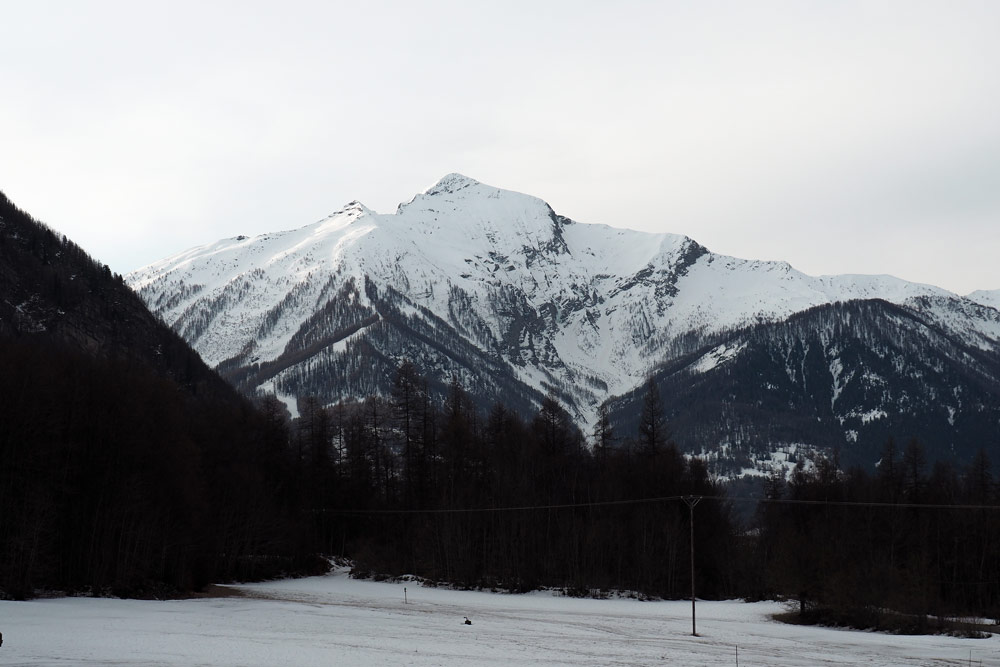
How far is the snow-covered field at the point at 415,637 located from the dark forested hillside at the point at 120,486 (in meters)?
5.82

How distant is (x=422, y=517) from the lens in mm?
99688

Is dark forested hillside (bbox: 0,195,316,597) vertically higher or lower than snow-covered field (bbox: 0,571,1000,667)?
higher

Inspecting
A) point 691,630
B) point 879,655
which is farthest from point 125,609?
point 879,655

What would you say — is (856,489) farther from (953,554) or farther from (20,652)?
(20,652)

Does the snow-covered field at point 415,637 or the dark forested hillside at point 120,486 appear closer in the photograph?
the snow-covered field at point 415,637

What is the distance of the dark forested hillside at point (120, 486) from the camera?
6412 centimetres

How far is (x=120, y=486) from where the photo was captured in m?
71.1

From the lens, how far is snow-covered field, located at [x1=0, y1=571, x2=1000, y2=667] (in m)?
39.0

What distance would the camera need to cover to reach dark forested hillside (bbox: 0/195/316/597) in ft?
210

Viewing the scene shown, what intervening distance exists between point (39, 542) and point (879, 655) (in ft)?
164

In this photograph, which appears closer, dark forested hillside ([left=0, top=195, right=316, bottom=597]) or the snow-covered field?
the snow-covered field

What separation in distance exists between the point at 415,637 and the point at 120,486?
33.5m

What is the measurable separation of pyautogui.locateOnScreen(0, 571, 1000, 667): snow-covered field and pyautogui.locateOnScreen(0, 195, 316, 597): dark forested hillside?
5.82 m

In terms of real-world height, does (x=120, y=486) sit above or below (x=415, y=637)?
above
